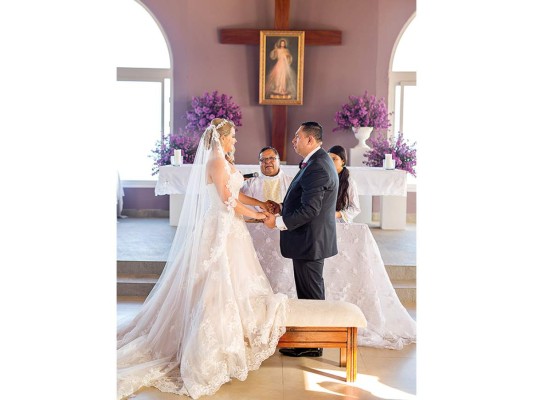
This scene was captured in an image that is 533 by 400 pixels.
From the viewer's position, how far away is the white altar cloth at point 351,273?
597cm

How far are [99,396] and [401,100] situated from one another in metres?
9.19

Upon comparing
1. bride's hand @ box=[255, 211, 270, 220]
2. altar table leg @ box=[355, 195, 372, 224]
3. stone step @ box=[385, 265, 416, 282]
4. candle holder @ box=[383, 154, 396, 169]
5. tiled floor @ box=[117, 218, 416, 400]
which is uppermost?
candle holder @ box=[383, 154, 396, 169]

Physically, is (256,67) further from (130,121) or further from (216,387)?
(216,387)

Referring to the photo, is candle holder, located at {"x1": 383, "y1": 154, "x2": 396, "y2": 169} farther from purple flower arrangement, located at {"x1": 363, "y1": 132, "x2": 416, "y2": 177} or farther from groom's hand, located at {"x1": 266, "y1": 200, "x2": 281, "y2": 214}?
groom's hand, located at {"x1": 266, "y1": 200, "x2": 281, "y2": 214}

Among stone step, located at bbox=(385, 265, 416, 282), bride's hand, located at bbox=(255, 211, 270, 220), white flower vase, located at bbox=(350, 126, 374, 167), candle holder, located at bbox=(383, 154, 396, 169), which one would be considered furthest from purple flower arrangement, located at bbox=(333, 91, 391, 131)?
bride's hand, located at bbox=(255, 211, 270, 220)

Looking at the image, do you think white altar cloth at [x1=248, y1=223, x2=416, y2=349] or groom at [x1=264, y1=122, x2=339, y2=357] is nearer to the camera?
groom at [x1=264, y1=122, x2=339, y2=357]

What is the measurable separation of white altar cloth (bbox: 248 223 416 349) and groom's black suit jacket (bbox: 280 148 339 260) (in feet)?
2.09

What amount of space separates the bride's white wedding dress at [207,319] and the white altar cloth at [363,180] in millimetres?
3601

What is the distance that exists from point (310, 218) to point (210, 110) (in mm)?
5601

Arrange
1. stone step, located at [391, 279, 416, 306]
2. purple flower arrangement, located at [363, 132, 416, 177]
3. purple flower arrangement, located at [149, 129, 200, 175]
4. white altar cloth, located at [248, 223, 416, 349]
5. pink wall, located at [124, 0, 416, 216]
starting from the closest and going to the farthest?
white altar cloth, located at [248, 223, 416, 349] < stone step, located at [391, 279, 416, 306] < purple flower arrangement, located at [363, 132, 416, 177] < purple flower arrangement, located at [149, 129, 200, 175] < pink wall, located at [124, 0, 416, 216]

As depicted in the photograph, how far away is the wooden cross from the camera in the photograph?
34.6ft

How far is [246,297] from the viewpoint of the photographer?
4930 millimetres

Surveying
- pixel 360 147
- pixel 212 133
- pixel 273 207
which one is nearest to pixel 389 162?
pixel 360 147

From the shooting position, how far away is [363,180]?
29.5 feet
